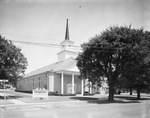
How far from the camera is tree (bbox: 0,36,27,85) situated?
1088 inches

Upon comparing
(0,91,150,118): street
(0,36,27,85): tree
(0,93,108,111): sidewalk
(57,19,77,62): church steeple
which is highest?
(57,19,77,62): church steeple

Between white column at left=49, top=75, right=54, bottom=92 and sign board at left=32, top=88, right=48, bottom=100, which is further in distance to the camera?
white column at left=49, top=75, right=54, bottom=92

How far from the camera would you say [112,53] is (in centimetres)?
2536

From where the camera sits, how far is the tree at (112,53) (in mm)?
24531

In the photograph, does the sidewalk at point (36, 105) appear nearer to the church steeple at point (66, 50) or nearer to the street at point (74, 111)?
the street at point (74, 111)

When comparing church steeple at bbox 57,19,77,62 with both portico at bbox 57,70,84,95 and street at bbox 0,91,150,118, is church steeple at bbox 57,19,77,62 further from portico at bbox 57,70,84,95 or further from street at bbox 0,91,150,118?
street at bbox 0,91,150,118

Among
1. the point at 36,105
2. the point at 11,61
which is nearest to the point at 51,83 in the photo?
the point at 11,61

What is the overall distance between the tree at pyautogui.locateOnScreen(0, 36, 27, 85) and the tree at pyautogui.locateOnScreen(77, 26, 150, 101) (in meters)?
10.6

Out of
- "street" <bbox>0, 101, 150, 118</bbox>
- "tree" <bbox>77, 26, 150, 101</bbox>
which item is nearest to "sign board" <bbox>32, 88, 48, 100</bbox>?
"tree" <bbox>77, 26, 150, 101</bbox>

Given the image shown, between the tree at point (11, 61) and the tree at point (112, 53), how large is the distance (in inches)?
416

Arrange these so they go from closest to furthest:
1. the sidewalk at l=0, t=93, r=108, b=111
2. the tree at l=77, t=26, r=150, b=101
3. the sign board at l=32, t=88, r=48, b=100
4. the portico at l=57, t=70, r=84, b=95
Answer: the sidewalk at l=0, t=93, r=108, b=111, the tree at l=77, t=26, r=150, b=101, the sign board at l=32, t=88, r=48, b=100, the portico at l=57, t=70, r=84, b=95

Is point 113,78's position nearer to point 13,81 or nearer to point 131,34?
point 131,34

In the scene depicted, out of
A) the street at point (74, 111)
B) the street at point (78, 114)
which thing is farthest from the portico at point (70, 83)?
the street at point (78, 114)

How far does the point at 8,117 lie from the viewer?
11.6 metres
